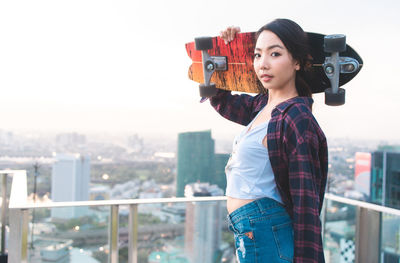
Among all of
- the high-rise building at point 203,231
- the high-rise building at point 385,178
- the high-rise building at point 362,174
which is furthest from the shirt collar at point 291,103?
the high-rise building at point 362,174

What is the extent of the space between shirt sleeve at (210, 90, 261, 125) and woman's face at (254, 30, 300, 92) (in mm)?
275

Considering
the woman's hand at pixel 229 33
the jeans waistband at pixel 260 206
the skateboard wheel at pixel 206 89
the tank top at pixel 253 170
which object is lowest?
the jeans waistband at pixel 260 206

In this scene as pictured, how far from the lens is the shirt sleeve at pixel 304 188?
88 centimetres

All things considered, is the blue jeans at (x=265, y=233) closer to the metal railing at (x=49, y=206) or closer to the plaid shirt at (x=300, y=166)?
the plaid shirt at (x=300, y=166)

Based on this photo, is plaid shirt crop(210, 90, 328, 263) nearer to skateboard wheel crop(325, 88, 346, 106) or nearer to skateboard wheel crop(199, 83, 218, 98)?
skateboard wheel crop(325, 88, 346, 106)

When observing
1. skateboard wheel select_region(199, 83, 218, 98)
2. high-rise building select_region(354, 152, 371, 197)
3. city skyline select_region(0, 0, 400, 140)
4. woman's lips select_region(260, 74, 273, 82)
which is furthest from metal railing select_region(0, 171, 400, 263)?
high-rise building select_region(354, 152, 371, 197)

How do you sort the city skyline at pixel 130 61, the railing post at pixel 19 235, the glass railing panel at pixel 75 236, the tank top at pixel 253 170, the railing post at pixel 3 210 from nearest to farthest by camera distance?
1. the tank top at pixel 253 170
2. the railing post at pixel 19 235
3. the glass railing panel at pixel 75 236
4. the railing post at pixel 3 210
5. the city skyline at pixel 130 61

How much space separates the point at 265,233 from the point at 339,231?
1.88 m

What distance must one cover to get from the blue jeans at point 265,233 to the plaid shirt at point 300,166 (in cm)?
3

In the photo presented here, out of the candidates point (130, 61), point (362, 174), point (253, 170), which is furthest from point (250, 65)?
point (362, 174)

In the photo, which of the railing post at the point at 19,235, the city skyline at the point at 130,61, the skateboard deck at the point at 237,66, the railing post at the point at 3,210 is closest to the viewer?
the skateboard deck at the point at 237,66

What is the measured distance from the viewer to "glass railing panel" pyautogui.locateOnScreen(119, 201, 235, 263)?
89.0 inches

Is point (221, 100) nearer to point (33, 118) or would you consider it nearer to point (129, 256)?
point (129, 256)

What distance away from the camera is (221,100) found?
4.58 ft
